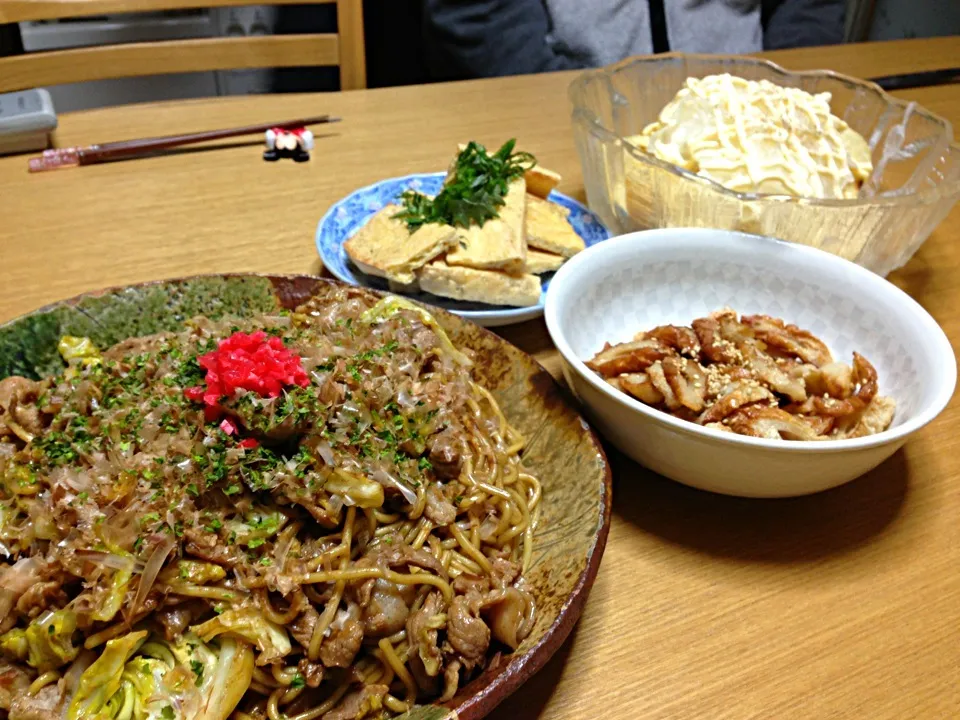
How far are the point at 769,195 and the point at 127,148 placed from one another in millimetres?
2054

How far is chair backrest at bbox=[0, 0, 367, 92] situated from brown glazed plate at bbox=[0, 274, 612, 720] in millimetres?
1801

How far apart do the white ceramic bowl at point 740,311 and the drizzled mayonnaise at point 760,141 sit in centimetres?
29

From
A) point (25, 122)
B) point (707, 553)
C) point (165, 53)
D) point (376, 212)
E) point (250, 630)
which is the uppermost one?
point (165, 53)

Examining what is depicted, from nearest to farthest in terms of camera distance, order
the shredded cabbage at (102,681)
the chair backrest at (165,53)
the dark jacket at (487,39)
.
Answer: the shredded cabbage at (102,681), the chair backrest at (165,53), the dark jacket at (487,39)

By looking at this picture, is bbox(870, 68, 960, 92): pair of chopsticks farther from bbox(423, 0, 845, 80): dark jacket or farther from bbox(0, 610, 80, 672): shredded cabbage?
bbox(0, 610, 80, 672): shredded cabbage

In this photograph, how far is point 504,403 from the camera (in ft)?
4.79

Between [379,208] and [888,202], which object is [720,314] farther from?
[379,208]

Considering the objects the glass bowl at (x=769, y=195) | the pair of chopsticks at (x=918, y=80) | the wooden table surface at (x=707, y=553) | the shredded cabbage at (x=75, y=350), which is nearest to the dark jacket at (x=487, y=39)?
the glass bowl at (x=769, y=195)

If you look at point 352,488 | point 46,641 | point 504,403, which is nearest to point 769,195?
point 504,403

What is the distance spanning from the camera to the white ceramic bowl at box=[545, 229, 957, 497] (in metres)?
1.21

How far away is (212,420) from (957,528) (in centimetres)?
136

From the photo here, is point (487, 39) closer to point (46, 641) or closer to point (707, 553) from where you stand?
point (707, 553)

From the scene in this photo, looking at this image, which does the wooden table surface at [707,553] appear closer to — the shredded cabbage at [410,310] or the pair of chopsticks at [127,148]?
the pair of chopsticks at [127,148]

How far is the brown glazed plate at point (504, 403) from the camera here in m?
0.99
